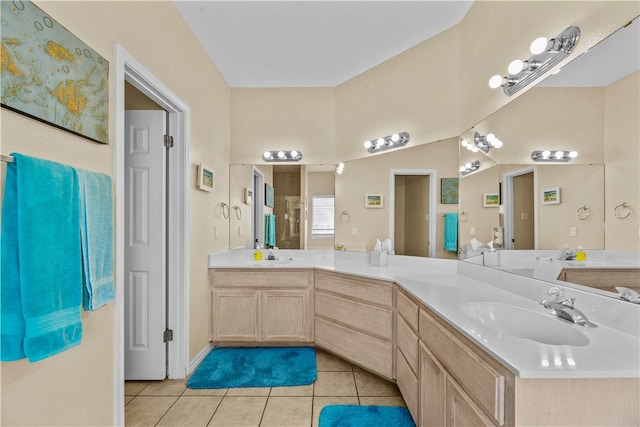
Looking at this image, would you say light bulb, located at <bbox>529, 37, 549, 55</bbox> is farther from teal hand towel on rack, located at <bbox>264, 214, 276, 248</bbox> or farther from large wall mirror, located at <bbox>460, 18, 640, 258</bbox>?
teal hand towel on rack, located at <bbox>264, 214, 276, 248</bbox>

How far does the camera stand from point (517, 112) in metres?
1.61

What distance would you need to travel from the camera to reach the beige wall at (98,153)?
1.04m

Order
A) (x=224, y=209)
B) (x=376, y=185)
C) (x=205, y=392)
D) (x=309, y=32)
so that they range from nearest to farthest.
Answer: (x=205, y=392), (x=309, y=32), (x=376, y=185), (x=224, y=209)

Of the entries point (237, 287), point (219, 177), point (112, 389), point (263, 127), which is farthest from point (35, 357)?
point (263, 127)

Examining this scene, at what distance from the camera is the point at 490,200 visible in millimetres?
1856

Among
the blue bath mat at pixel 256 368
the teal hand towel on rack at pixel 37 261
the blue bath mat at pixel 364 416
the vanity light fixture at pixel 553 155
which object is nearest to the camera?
the teal hand towel on rack at pixel 37 261

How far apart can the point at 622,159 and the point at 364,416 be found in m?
1.84

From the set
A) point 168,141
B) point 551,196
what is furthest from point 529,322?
point 168,141

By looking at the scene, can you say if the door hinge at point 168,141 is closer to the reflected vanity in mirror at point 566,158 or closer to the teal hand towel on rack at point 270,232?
the teal hand towel on rack at point 270,232

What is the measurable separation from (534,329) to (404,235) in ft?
4.71

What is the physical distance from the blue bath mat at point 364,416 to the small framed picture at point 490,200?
1.42 metres

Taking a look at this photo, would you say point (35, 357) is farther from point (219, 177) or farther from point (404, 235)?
point (404, 235)

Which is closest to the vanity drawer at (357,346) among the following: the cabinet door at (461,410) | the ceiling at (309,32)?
the cabinet door at (461,410)

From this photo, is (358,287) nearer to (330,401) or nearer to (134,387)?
(330,401)
